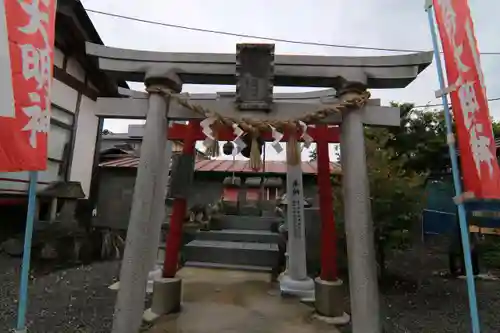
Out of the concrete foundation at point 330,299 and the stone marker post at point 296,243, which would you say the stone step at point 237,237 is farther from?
the concrete foundation at point 330,299

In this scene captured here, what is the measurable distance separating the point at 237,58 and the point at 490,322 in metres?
5.18

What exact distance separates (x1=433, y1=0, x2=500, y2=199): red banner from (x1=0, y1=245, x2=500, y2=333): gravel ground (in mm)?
2622

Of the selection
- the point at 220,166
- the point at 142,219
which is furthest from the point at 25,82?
the point at 220,166

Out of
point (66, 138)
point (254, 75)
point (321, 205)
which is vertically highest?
point (66, 138)

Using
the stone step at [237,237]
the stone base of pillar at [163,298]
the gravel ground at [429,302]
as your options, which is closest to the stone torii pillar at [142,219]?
the stone base of pillar at [163,298]

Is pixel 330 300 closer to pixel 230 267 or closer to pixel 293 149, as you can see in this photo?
pixel 293 149

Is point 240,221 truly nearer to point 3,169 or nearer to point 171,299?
point 171,299

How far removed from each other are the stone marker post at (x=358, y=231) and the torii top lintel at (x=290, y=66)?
29 cm

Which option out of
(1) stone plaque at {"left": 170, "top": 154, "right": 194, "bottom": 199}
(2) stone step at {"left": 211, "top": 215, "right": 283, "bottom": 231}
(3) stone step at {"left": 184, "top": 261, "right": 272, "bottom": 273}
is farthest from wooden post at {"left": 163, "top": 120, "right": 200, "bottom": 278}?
(2) stone step at {"left": 211, "top": 215, "right": 283, "bottom": 231}

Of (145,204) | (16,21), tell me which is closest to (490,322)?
(145,204)

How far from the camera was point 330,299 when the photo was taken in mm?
4504

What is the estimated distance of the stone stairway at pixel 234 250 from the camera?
24.9ft

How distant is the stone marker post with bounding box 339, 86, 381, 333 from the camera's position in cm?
294

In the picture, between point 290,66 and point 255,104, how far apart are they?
57 centimetres
